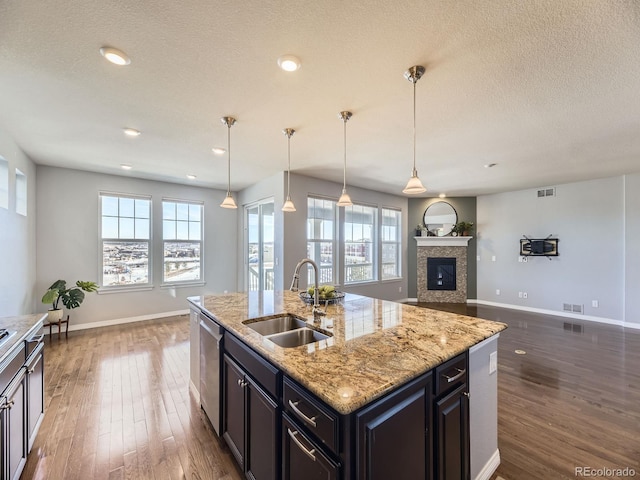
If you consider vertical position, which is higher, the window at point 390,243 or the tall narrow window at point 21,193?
the tall narrow window at point 21,193

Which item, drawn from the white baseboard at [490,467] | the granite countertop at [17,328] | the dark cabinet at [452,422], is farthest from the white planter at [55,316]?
the white baseboard at [490,467]

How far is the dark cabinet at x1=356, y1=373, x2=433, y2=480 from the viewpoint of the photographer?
1003mm

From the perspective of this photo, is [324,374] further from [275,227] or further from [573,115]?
[275,227]

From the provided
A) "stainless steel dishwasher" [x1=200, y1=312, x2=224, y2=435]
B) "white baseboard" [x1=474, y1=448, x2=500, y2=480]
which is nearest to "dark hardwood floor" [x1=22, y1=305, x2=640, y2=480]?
"white baseboard" [x1=474, y1=448, x2=500, y2=480]

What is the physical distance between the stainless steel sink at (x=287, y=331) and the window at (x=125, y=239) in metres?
4.31

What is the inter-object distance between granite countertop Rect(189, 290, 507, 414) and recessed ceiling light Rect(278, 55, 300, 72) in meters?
1.74

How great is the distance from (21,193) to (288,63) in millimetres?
4300

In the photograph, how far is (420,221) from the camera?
705 cm

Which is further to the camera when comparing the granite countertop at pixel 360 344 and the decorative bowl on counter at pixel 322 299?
the decorative bowl on counter at pixel 322 299

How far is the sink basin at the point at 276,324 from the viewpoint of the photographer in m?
2.03

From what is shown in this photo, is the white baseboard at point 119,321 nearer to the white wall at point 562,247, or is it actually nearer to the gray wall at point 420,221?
the gray wall at point 420,221

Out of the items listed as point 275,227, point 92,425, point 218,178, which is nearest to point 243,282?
point 275,227

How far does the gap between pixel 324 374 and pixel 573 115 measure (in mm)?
3262

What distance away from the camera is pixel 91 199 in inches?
186
